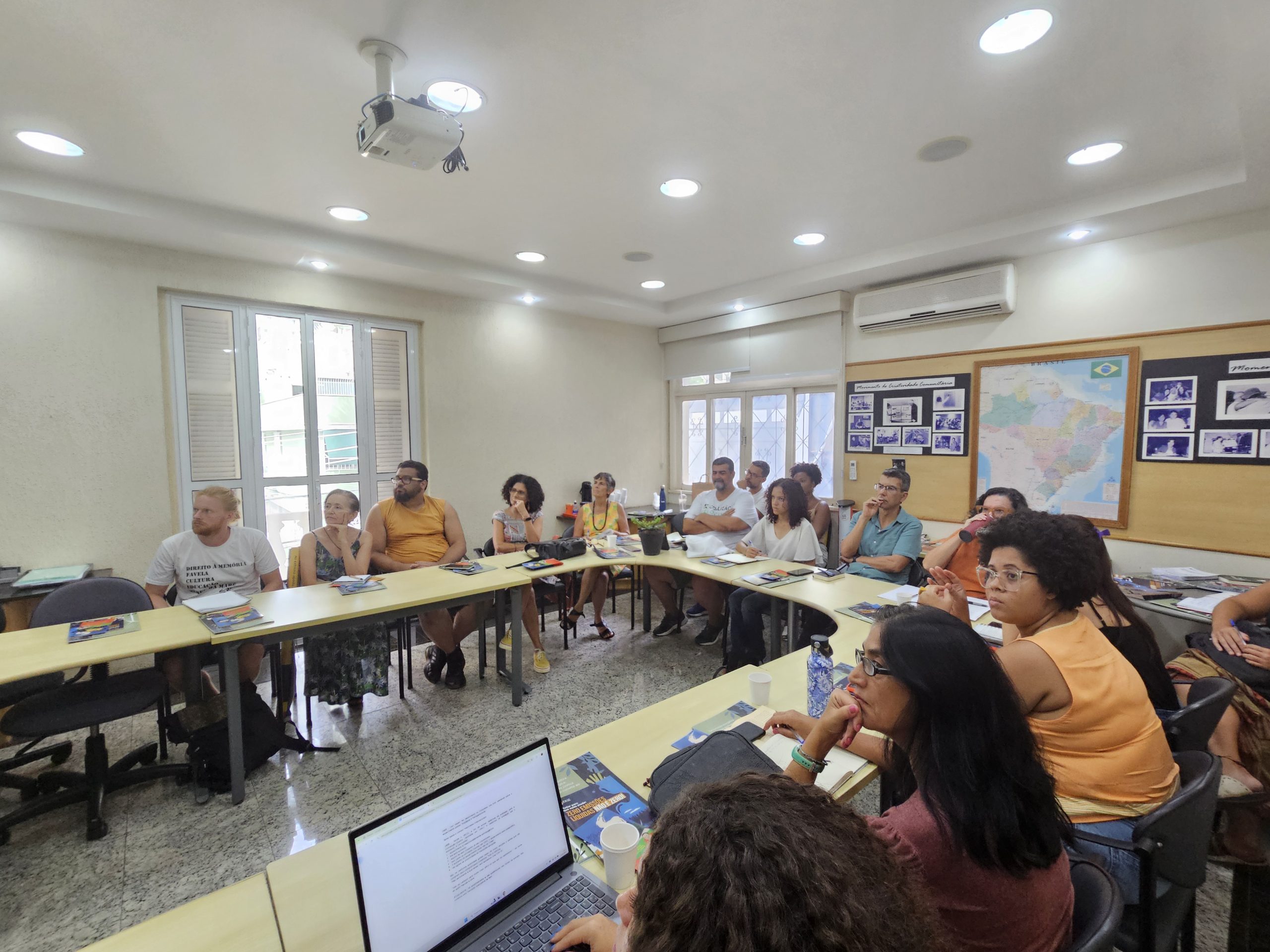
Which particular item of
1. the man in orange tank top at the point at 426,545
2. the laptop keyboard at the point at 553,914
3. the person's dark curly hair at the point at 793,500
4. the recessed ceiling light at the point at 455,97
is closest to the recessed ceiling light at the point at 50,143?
the recessed ceiling light at the point at 455,97

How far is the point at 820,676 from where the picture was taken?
1.54 m

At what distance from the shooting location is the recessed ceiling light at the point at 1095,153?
244 centimetres

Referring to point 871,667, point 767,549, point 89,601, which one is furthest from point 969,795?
point 89,601

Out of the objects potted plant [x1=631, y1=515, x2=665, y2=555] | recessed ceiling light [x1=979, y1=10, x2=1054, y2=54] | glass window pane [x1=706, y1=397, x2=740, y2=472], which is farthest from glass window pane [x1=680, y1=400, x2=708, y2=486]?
recessed ceiling light [x1=979, y1=10, x2=1054, y2=54]

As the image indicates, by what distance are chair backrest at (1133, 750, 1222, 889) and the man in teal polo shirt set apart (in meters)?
2.03

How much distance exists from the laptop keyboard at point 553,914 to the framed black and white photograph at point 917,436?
13.6ft

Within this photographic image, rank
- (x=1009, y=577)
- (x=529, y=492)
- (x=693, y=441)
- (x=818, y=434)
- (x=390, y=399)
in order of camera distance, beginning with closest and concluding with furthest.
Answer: (x=1009, y=577) < (x=529, y=492) < (x=390, y=399) < (x=818, y=434) < (x=693, y=441)

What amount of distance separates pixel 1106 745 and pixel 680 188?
281 cm

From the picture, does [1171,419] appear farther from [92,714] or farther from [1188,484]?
[92,714]

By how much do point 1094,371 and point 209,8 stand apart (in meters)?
4.69

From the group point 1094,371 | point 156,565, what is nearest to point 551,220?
point 156,565

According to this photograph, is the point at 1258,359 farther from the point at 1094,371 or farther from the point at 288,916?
the point at 288,916

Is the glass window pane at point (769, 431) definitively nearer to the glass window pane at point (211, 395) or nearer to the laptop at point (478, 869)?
the glass window pane at point (211, 395)

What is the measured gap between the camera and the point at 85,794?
2178 mm
